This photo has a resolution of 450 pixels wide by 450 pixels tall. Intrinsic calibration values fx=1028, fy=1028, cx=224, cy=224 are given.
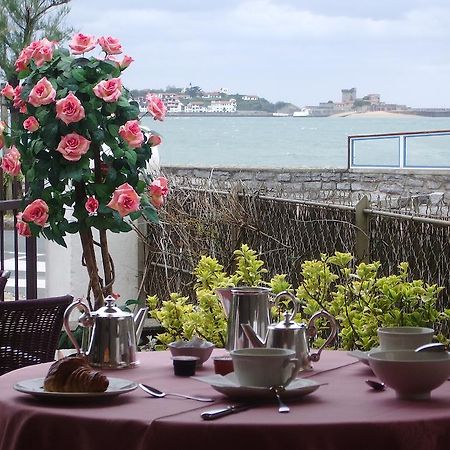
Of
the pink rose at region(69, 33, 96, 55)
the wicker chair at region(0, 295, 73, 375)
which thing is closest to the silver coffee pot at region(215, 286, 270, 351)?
the wicker chair at region(0, 295, 73, 375)

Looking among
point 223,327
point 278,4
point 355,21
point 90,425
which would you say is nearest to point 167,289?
point 223,327

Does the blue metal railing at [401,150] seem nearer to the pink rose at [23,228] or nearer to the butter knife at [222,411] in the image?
the pink rose at [23,228]

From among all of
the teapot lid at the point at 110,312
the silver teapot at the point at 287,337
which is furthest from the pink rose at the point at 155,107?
the silver teapot at the point at 287,337

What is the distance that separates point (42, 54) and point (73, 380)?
7.16 feet

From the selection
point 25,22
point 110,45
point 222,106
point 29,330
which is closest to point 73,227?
point 110,45

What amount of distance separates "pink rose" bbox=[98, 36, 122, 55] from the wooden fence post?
1.46 m

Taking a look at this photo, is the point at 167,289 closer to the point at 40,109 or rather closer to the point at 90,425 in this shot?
the point at 40,109

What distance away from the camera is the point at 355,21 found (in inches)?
2623

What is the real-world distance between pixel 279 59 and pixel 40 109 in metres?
59.8

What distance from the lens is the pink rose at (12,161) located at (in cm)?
410

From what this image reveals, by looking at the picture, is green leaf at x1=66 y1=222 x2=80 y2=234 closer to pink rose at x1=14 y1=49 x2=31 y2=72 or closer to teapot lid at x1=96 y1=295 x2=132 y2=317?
pink rose at x1=14 y1=49 x2=31 y2=72

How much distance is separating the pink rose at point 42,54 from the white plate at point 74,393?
6.64 feet

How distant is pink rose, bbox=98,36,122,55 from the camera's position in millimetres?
4117

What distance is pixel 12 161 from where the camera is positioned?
4094mm
